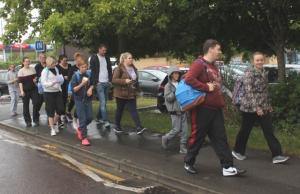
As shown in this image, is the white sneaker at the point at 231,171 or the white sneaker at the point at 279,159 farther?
the white sneaker at the point at 279,159

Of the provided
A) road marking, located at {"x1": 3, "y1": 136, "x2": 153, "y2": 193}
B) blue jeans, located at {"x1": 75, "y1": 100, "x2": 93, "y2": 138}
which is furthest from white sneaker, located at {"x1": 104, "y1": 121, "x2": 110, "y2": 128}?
road marking, located at {"x1": 3, "y1": 136, "x2": 153, "y2": 193}

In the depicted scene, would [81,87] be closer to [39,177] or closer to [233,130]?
Result: [39,177]

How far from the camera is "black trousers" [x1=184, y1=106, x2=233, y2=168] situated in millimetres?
7277

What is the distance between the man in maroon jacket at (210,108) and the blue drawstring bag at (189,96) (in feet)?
0.22

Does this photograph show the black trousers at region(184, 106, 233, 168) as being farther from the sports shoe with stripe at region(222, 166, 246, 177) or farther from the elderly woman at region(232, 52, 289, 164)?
the elderly woman at region(232, 52, 289, 164)

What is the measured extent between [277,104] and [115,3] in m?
3.67

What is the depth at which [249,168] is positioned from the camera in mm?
7832

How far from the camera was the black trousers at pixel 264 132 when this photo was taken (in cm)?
805

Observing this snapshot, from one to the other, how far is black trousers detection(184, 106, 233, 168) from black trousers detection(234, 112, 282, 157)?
3.23 ft

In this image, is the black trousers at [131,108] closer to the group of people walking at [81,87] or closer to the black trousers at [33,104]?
the group of people walking at [81,87]

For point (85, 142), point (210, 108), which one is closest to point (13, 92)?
point (85, 142)

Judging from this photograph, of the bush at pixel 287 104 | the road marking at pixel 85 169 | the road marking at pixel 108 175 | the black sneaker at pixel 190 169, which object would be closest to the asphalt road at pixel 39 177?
the road marking at pixel 85 169

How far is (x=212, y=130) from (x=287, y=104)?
12.1 ft

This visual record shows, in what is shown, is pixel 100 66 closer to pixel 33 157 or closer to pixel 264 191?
pixel 33 157
